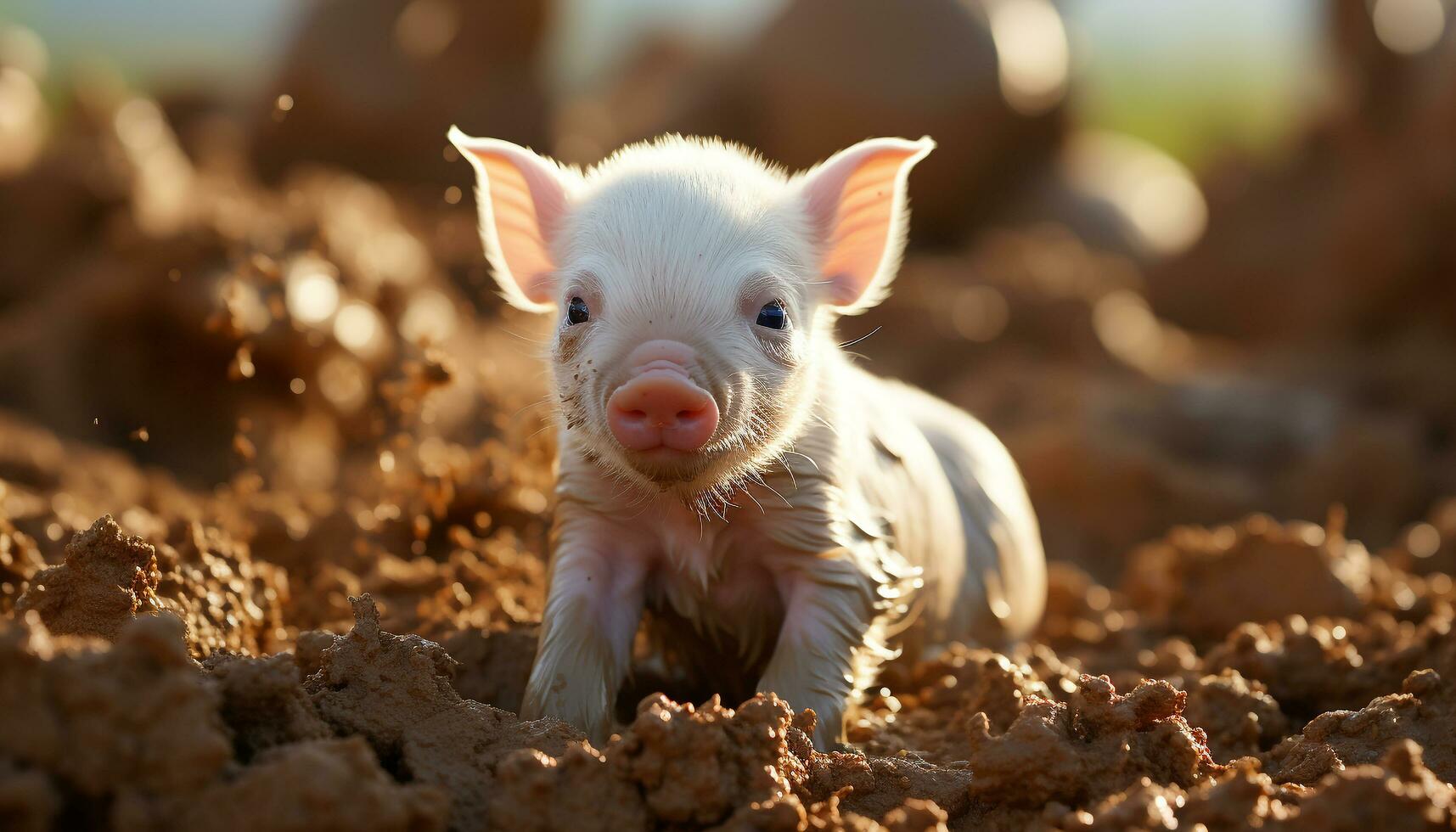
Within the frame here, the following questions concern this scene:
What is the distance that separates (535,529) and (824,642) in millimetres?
1730

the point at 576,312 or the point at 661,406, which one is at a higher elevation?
the point at 576,312

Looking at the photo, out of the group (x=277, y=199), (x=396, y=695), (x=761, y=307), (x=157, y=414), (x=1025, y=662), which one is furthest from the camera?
(x=277, y=199)

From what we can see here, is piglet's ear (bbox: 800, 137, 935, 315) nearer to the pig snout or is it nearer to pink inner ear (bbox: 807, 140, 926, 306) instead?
pink inner ear (bbox: 807, 140, 926, 306)

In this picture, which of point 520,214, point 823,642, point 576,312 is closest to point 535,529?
point 520,214

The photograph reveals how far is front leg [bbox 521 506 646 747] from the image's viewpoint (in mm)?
3018

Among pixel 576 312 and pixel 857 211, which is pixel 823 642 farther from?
pixel 857 211

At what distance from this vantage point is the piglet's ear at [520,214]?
3.43 m

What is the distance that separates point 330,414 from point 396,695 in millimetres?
4825

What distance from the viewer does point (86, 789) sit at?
6.42 feet

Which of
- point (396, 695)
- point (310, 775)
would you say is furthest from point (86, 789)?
point (396, 695)

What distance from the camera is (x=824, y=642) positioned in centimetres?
317

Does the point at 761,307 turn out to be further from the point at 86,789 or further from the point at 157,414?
the point at 157,414

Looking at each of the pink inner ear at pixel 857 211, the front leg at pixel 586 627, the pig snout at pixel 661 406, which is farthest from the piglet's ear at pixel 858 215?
the front leg at pixel 586 627

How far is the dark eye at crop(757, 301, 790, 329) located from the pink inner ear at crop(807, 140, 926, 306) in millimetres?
395
